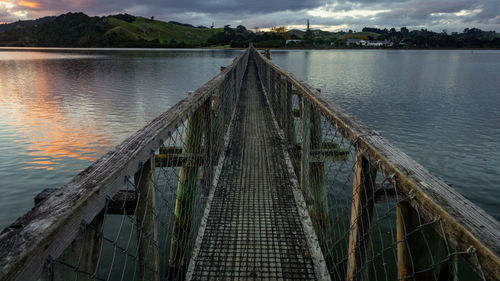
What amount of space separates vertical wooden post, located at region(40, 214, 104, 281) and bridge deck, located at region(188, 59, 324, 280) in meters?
1.80

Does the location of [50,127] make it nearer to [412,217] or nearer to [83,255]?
A: [83,255]

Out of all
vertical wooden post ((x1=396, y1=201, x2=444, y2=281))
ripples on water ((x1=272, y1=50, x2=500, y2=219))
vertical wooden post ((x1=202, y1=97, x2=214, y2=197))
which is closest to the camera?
vertical wooden post ((x1=396, y1=201, x2=444, y2=281))

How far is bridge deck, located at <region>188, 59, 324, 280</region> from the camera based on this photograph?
316cm

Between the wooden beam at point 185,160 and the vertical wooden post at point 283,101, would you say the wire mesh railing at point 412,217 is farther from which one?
the vertical wooden post at point 283,101

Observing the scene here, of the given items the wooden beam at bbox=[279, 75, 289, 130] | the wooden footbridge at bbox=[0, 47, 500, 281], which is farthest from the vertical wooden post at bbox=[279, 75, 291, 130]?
the wooden footbridge at bbox=[0, 47, 500, 281]

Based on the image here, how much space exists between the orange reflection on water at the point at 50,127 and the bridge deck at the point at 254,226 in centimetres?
1134

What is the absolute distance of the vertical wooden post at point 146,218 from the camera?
6.64 feet

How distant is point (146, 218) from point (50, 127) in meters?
20.4

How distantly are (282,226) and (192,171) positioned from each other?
3.52 meters

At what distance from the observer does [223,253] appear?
342cm

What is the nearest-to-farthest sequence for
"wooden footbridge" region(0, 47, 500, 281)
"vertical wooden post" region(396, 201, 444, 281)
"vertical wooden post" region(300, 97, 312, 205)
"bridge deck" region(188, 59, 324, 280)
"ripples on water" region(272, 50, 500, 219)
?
"wooden footbridge" region(0, 47, 500, 281) → "vertical wooden post" region(396, 201, 444, 281) → "bridge deck" region(188, 59, 324, 280) → "vertical wooden post" region(300, 97, 312, 205) → "ripples on water" region(272, 50, 500, 219)

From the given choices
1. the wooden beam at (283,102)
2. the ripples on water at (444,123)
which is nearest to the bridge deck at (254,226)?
the wooden beam at (283,102)

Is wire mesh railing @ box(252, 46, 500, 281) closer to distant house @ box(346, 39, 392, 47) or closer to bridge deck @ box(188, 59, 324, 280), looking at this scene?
bridge deck @ box(188, 59, 324, 280)

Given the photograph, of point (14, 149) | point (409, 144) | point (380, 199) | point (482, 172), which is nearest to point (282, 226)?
point (380, 199)
